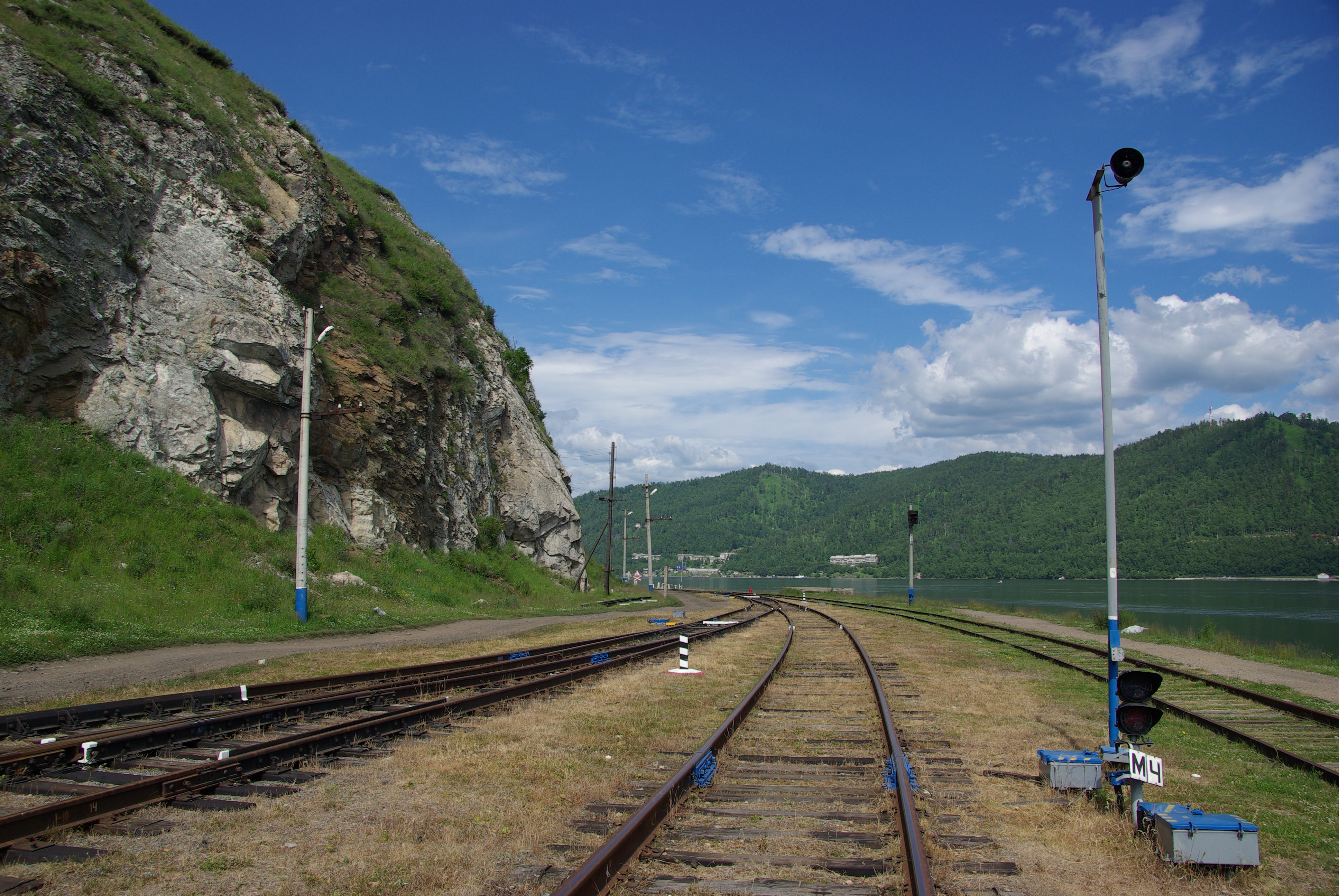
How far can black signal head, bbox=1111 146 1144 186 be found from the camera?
23.9 ft

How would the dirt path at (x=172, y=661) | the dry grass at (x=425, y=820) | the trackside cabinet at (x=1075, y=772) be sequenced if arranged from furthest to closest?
the dirt path at (x=172, y=661), the trackside cabinet at (x=1075, y=772), the dry grass at (x=425, y=820)

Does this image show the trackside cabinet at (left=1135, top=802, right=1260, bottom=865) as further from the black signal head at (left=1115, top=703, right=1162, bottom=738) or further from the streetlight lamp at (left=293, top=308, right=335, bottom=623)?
the streetlight lamp at (left=293, top=308, right=335, bottom=623)

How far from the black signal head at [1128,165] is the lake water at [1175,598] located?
29.6m

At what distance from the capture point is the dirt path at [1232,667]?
50.4ft

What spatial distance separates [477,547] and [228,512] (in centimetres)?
1565

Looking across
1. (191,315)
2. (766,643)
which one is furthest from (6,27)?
(766,643)

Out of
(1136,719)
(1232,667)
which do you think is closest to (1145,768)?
(1136,719)

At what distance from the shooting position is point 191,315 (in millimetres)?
23266

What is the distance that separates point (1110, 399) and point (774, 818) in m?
5.18

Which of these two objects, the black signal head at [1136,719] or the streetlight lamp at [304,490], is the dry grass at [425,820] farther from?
the streetlight lamp at [304,490]

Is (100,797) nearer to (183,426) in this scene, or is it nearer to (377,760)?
(377,760)

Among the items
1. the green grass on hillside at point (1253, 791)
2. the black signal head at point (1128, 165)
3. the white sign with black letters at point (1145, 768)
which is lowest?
the green grass on hillside at point (1253, 791)

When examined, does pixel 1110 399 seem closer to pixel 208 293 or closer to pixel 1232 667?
pixel 1232 667

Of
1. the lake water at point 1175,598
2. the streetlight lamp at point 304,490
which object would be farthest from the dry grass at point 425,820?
the lake water at point 1175,598
